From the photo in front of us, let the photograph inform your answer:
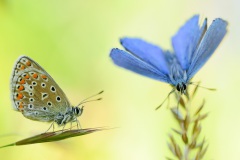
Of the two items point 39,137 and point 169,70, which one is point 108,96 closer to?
point 169,70

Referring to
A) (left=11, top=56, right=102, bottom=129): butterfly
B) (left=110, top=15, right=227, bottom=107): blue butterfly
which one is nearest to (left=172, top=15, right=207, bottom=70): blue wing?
(left=110, top=15, right=227, bottom=107): blue butterfly

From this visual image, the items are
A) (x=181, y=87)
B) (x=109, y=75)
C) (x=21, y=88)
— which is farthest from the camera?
(x=109, y=75)

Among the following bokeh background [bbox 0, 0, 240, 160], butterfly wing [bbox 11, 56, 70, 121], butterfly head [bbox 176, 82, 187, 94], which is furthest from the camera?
bokeh background [bbox 0, 0, 240, 160]

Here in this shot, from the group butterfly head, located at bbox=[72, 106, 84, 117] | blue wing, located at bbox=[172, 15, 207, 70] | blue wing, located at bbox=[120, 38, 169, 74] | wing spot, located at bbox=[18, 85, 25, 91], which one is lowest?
butterfly head, located at bbox=[72, 106, 84, 117]

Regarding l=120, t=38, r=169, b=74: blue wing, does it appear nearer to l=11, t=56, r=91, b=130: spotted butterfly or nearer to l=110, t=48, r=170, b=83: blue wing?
l=110, t=48, r=170, b=83: blue wing

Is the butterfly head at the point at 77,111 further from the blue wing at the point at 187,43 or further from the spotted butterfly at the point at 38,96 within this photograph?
the blue wing at the point at 187,43

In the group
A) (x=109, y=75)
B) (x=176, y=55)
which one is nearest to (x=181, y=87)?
(x=176, y=55)

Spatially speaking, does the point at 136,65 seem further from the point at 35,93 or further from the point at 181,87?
the point at 35,93

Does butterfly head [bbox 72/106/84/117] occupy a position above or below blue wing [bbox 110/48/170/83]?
below

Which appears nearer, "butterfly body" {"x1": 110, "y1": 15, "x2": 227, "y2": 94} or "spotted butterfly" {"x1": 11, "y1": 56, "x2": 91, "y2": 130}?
"butterfly body" {"x1": 110, "y1": 15, "x2": 227, "y2": 94}
